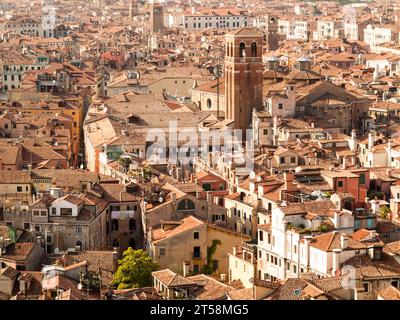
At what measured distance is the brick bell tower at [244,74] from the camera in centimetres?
2945

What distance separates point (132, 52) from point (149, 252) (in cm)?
4192

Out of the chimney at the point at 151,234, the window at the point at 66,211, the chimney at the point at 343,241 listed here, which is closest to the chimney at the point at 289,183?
the chimney at the point at 151,234

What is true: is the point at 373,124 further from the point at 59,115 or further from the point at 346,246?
the point at 346,246

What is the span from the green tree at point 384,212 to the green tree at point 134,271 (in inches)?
146

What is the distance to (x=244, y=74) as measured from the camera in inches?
1172

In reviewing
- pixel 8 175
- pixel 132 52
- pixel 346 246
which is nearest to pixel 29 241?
pixel 8 175

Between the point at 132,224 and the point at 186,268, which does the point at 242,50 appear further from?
the point at 186,268

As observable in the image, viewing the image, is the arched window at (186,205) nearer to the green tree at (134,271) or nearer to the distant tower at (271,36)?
the green tree at (134,271)

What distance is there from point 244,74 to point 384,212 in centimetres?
1381

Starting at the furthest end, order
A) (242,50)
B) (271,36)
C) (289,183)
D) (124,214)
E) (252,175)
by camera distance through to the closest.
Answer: (271,36) < (242,50) < (252,175) < (124,214) < (289,183)

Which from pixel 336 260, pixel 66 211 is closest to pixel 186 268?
pixel 66 211

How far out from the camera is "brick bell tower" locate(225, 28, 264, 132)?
96.6ft

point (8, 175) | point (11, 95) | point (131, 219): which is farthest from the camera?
point (11, 95)

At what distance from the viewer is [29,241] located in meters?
16.2
